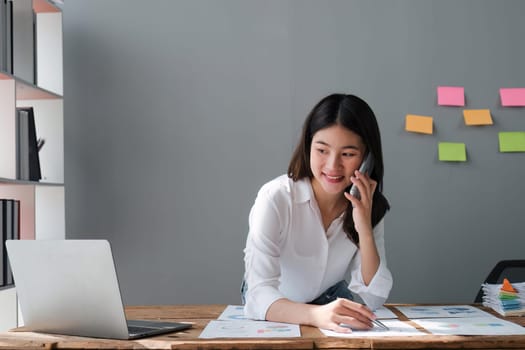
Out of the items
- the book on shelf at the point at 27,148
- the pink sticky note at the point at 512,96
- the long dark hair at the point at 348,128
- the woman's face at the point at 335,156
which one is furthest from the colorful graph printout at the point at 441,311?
the book on shelf at the point at 27,148

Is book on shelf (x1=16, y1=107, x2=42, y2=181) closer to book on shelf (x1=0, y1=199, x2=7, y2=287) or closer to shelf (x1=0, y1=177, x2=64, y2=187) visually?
shelf (x1=0, y1=177, x2=64, y2=187)

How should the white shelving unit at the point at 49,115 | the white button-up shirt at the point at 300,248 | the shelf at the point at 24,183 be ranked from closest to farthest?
the white button-up shirt at the point at 300,248
the shelf at the point at 24,183
the white shelving unit at the point at 49,115

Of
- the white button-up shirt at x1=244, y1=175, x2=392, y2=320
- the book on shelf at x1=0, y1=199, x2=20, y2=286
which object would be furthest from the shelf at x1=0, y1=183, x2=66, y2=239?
the white button-up shirt at x1=244, y1=175, x2=392, y2=320

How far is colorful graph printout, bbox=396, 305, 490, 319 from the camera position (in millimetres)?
1711

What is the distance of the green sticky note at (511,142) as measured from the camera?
2967mm

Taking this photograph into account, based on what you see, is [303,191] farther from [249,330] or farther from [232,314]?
[249,330]

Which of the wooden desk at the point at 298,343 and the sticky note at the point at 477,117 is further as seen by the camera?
the sticky note at the point at 477,117

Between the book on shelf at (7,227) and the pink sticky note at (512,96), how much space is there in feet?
6.82

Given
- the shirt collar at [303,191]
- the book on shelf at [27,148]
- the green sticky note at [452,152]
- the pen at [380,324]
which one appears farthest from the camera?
the green sticky note at [452,152]

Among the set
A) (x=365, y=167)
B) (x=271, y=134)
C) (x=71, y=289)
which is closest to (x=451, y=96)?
(x=271, y=134)

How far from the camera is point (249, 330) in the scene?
1.50m

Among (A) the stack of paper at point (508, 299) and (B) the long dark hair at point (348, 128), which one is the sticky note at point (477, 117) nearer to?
(B) the long dark hair at point (348, 128)

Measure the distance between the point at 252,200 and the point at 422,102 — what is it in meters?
0.87

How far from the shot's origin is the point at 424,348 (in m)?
1.27
